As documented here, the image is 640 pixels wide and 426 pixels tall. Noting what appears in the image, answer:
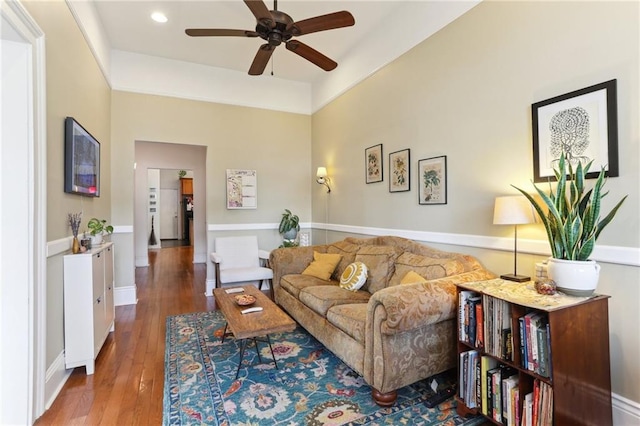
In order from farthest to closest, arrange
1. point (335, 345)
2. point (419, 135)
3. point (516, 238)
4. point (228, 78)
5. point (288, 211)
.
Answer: point (288, 211) < point (228, 78) < point (419, 135) < point (335, 345) < point (516, 238)

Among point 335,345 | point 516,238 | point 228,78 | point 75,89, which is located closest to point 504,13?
point 516,238

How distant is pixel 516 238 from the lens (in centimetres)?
222

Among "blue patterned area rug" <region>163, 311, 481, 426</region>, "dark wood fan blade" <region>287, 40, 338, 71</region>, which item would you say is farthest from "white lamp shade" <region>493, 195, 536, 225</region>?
"dark wood fan blade" <region>287, 40, 338, 71</region>

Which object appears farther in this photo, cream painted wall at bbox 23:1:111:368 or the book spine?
cream painted wall at bbox 23:1:111:368

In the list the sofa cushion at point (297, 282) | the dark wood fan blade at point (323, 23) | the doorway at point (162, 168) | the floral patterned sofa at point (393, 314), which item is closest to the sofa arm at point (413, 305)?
the floral patterned sofa at point (393, 314)

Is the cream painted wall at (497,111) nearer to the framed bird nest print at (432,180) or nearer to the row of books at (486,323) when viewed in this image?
the framed bird nest print at (432,180)

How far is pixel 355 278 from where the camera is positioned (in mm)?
3092

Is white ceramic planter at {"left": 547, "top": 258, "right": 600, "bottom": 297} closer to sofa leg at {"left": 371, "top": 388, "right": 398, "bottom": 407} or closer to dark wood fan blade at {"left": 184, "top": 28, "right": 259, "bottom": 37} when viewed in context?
sofa leg at {"left": 371, "top": 388, "right": 398, "bottom": 407}

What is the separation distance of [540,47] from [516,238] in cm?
133

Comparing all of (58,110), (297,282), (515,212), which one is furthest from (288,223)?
(515,212)

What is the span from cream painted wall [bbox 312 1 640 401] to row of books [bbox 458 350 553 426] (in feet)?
2.20

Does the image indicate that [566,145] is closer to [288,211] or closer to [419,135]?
[419,135]

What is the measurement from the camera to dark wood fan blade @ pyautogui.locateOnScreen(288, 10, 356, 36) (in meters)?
2.40

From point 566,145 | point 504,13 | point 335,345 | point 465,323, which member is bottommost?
point 335,345
